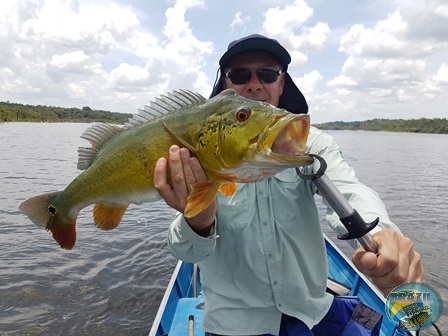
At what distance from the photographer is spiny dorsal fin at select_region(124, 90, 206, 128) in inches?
95.6

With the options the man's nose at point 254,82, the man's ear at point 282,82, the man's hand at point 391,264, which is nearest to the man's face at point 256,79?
the man's nose at point 254,82

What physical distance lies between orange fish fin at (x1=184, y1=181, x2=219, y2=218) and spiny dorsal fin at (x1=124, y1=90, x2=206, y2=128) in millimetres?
533

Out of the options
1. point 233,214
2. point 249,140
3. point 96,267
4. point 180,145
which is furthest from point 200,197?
point 96,267

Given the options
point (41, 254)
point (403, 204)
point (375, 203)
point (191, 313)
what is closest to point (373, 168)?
point (403, 204)

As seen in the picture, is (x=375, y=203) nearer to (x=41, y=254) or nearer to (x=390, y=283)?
(x=390, y=283)

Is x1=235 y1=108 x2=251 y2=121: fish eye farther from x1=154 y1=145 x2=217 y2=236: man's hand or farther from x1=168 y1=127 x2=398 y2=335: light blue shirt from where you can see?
x1=168 y1=127 x2=398 y2=335: light blue shirt

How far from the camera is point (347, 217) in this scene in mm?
2137

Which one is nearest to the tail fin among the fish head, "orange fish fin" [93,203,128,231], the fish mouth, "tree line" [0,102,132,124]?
"orange fish fin" [93,203,128,231]

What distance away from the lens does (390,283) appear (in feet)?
5.93

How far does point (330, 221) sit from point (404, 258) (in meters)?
0.93

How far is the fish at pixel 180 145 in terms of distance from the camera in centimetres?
201

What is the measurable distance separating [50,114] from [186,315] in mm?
125404

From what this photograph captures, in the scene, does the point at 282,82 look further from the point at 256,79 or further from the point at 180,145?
the point at 180,145

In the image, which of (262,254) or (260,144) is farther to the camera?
(262,254)
